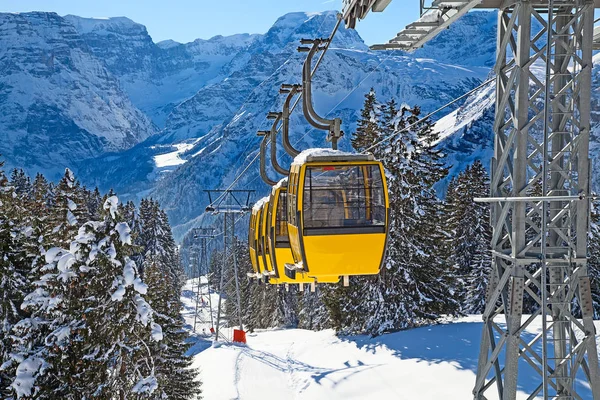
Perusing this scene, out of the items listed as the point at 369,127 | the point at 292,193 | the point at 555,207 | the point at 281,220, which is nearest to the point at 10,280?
the point at 281,220

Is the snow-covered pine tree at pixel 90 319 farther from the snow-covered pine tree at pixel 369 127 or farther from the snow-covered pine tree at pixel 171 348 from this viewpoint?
the snow-covered pine tree at pixel 369 127

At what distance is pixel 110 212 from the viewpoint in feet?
48.6

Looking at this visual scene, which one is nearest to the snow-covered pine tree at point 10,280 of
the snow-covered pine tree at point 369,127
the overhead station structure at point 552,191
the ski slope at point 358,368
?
the ski slope at point 358,368

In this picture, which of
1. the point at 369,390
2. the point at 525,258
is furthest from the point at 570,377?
the point at 369,390

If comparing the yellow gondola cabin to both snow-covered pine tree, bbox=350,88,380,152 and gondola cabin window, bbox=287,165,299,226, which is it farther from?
snow-covered pine tree, bbox=350,88,380,152

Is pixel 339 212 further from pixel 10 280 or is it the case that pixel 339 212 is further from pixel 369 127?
pixel 369 127

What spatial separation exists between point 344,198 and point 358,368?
46.0 ft

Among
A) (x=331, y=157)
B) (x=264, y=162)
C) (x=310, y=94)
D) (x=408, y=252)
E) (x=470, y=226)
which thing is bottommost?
(x=470, y=226)

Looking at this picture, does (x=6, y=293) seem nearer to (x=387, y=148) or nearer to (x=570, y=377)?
(x=570, y=377)

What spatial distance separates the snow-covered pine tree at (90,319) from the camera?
14102 mm

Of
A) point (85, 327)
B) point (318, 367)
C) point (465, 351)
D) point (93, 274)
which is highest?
point (93, 274)

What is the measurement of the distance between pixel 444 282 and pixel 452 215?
49.4 ft

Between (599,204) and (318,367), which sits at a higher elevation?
(599,204)

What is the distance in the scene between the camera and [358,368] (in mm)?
23141
